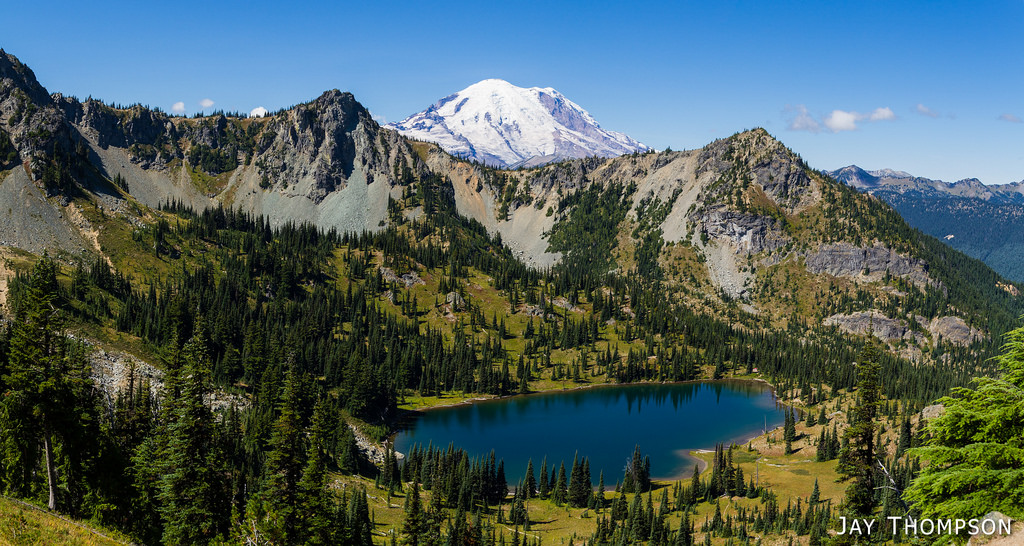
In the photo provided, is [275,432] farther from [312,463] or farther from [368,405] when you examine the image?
[368,405]

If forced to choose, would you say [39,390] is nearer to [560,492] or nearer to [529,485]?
[529,485]

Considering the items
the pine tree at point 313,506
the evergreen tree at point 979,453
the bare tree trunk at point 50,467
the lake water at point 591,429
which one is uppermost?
the evergreen tree at point 979,453

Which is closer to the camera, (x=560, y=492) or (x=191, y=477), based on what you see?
(x=191, y=477)

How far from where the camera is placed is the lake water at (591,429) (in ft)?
466

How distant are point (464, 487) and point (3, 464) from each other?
7321 centimetres

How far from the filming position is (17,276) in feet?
483

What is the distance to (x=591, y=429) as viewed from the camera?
16550 centimetres

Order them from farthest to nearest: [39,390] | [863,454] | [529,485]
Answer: [529,485], [863,454], [39,390]

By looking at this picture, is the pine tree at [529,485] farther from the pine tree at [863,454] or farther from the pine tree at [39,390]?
the pine tree at [39,390]

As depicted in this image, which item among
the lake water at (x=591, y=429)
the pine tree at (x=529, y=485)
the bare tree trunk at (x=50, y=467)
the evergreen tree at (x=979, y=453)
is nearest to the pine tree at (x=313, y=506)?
the bare tree trunk at (x=50, y=467)

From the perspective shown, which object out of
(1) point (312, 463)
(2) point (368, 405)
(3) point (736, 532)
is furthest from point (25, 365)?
(2) point (368, 405)

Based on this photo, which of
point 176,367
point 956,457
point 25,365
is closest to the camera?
point 956,457

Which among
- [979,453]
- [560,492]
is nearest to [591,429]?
[560,492]

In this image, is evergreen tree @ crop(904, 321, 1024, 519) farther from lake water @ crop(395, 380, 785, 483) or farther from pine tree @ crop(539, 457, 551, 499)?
lake water @ crop(395, 380, 785, 483)
